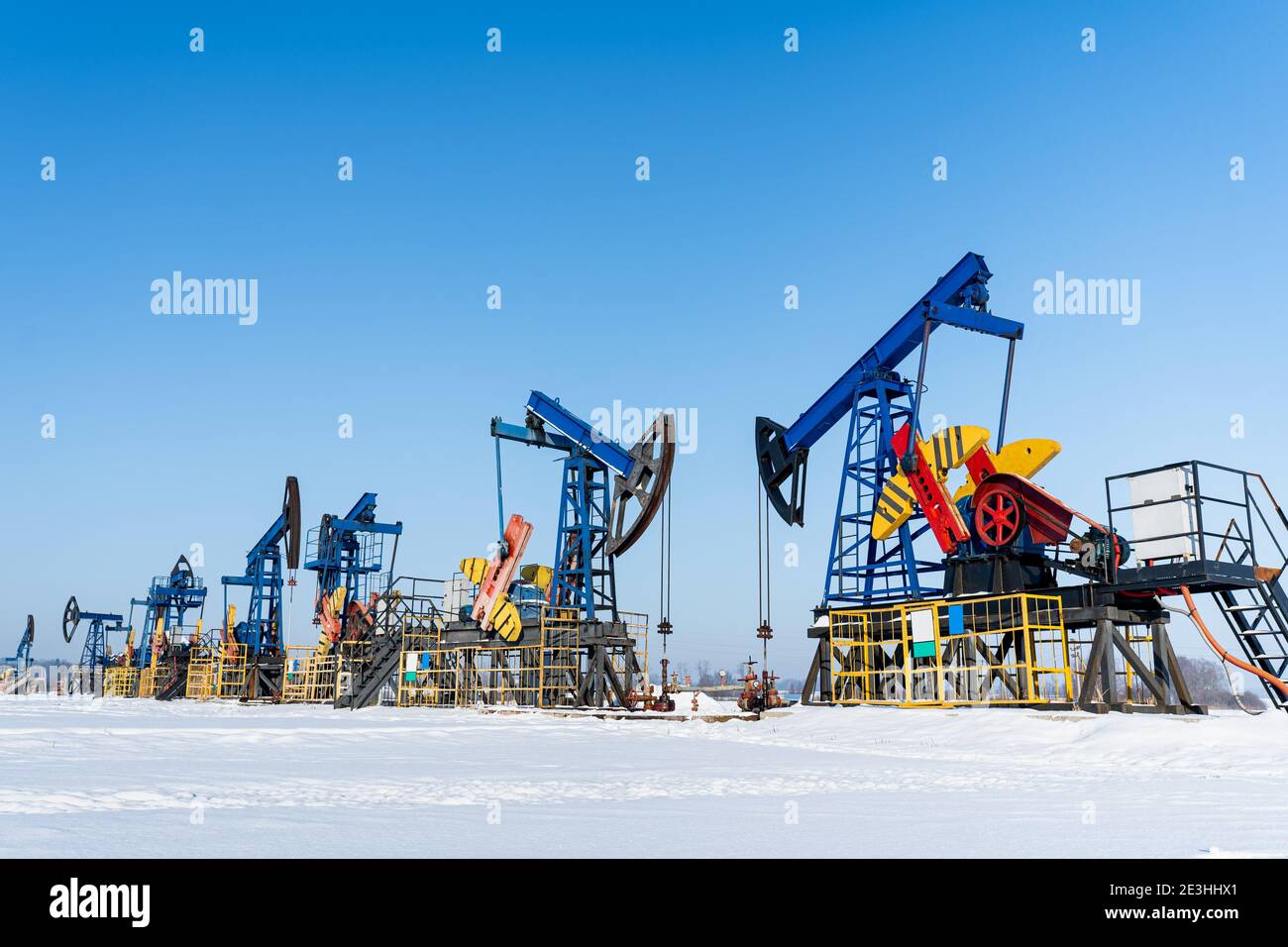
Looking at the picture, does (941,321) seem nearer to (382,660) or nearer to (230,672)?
(382,660)

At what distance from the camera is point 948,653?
18.6 meters

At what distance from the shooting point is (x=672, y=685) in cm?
3055

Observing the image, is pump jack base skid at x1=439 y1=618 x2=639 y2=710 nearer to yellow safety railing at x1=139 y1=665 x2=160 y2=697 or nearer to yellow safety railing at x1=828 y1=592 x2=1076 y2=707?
yellow safety railing at x1=828 y1=592 x2=1076 y2=707

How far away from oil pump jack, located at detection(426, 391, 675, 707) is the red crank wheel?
10567mm

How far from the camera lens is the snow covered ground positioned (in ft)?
16.9

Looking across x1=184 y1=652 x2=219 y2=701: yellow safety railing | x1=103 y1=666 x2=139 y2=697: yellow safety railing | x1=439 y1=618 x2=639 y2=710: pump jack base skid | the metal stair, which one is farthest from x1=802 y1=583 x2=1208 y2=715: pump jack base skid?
x1=103 y1=666 x2=139 y2=697: yellow safety railing

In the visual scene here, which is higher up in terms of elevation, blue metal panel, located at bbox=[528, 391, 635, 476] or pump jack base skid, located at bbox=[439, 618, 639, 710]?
blue metal panel, located at bbox=[528, 391, 635, 476]

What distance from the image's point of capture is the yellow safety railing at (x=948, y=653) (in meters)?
16.7

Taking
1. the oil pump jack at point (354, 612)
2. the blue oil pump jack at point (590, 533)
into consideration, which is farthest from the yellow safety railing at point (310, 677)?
the blue oil pump jack at point (590, 533)

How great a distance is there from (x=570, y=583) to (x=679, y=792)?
21.2 metres

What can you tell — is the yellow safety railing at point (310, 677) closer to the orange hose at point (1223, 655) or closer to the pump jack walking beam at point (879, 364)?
the pump jack walking beam at point (879, 364)

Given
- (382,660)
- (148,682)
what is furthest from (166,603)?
(382,660)
